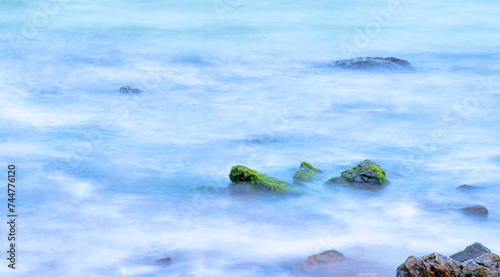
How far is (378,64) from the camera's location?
13219 millimetres

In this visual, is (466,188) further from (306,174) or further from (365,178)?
(306,174)

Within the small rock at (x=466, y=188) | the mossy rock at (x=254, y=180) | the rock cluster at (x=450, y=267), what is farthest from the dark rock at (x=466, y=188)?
the rock cluster at (x=450, y=267)

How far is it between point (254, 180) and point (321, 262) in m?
1.78

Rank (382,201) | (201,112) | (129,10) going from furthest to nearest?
(129,10)
(201,112)
(382,201)

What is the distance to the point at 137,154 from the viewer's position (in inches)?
342

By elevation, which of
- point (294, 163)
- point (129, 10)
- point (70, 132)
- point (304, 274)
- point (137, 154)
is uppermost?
point (129, 10)

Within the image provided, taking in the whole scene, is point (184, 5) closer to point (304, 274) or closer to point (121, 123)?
point (121, 123)

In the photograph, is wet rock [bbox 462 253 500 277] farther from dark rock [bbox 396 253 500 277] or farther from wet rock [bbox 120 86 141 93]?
wet rock [bbox 120 86 141 93]

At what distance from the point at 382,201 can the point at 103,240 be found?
2.81m

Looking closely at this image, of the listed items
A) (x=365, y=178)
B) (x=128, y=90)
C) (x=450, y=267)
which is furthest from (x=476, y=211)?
(x=128, y=90)

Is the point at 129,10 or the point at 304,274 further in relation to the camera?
the point at 129,10

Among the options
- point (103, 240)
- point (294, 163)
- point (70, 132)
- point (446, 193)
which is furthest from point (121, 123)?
point (446, 193)

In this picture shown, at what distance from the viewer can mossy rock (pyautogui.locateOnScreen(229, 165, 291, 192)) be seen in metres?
7.10

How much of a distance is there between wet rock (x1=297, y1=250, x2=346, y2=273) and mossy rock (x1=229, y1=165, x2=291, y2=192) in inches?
61.8
